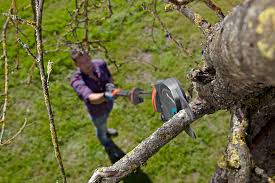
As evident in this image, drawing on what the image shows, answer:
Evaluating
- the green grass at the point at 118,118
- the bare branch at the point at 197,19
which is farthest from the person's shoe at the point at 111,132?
the bare branch at the point at 197,19

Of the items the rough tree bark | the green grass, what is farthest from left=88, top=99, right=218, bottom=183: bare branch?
the green grass

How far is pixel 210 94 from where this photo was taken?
1188 mm

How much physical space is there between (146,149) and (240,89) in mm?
370

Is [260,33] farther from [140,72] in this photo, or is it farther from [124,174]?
Answer: [140,72]

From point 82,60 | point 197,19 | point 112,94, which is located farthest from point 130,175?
point 197,19

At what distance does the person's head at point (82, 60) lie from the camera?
363cm

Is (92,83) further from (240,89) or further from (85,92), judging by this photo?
(240,89)

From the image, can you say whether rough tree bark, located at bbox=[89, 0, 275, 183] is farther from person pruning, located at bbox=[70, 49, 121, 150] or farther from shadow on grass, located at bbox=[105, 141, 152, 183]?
shadow on grass, located at bbox=[105, 141, 152, 183]

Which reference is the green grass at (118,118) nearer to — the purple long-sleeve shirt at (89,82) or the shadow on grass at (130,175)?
the shadow on grass at (130,175)

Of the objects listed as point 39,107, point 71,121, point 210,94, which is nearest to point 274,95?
point 210,94

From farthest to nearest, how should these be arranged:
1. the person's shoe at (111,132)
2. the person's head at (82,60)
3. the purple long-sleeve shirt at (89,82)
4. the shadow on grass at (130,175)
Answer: the person's shoe at (111,132)
the shadow on grass at (130,175)
the purple long-sleeve shirt at (89,82)
the person's head at (82,60)

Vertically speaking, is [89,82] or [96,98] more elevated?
[89,82]

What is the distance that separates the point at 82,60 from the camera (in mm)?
3664

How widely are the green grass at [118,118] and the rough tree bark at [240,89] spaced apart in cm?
263
